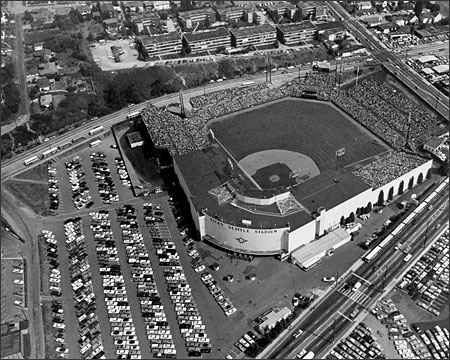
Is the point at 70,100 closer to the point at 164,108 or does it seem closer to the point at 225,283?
the point at 164,108

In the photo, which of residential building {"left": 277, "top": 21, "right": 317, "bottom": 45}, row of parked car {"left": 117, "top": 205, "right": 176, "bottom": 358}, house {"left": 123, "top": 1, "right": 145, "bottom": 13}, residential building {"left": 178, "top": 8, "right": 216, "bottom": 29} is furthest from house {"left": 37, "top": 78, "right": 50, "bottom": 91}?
residential building {"left": 277, "top": 21, "right": 317, "bottom": 45}

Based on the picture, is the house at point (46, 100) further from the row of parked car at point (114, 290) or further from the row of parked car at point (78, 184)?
the row of parked car at point (114, 290)

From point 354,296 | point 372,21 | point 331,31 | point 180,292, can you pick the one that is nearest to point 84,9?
point 331,31

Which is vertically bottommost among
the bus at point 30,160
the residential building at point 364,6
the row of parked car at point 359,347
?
the row of parked car at point 359,347

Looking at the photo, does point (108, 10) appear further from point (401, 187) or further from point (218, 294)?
point (218, 294)

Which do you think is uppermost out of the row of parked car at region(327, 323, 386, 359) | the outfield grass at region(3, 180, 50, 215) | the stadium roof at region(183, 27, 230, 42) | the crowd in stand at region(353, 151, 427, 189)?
the stadium roof at region(183, 27, 230, 42)

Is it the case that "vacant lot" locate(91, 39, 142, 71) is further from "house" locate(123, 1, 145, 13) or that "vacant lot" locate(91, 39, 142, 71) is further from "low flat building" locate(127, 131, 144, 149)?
"low flat building" locate(127, 131, 144, 149)

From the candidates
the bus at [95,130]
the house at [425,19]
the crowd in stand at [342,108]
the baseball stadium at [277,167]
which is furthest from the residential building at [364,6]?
the bus at [95,130]
